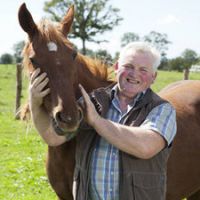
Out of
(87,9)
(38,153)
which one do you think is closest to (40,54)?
(38,153)

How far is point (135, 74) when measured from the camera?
9.66 ft

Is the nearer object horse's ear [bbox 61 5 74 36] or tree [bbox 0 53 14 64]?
horse's ear [bbox 61 5 74 36]

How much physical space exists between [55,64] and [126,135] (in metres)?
0.64

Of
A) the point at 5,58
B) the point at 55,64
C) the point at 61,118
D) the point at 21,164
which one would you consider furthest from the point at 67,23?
the point at 5,58

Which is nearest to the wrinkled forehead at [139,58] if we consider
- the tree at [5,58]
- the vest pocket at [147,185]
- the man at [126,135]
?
the man at [126,135]

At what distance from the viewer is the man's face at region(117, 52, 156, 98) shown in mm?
2951

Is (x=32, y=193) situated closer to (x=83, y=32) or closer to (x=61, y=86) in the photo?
(x=61, y=86)

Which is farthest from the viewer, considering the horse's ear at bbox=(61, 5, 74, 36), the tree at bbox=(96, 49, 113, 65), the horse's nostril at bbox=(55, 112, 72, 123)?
the tree at bbox=(96, 49, 113, 65)

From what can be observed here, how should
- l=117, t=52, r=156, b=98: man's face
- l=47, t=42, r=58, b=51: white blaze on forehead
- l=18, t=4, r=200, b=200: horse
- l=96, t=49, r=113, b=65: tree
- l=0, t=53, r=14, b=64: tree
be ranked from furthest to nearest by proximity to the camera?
l=0, t=53, r=14, b=64: tree, l=96, t=49, r=113, b=65: tree, l=117, t=52, r=156, b=98: man's face, l=47, t=42, r=58, b=51: white blaze on forehead, l=18, t=4, r=200, b=200: horse

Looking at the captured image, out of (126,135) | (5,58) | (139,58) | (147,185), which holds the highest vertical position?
(139,58)

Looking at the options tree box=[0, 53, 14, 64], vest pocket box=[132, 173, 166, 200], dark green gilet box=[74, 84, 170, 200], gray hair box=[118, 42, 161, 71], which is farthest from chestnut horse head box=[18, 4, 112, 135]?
tree box=[0, 53, 14, 64]

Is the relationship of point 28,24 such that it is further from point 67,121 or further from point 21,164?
point 21,164

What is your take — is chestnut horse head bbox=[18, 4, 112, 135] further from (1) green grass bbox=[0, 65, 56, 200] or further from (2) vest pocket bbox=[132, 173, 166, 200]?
(1) green grass bbox=[0, 65, 56, 200]

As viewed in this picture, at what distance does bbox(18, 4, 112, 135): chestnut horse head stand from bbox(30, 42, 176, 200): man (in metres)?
0.08
